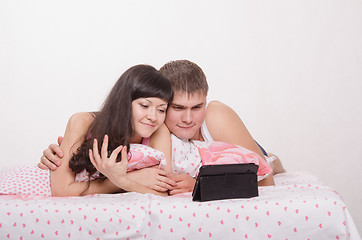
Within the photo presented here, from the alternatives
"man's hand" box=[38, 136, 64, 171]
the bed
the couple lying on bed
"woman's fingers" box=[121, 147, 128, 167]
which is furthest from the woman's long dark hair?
the bed

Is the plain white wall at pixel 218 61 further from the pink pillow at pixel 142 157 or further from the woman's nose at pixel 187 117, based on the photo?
the pink pillow at pixel 142 157

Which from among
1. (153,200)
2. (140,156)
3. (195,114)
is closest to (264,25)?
(195,114)

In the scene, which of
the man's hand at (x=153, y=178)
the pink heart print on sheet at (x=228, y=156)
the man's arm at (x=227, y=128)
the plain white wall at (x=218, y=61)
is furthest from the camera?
the plain white wall at (x=218, y=61)

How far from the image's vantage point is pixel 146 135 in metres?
2.38

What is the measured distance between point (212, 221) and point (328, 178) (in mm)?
2824

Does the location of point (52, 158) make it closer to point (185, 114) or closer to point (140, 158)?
point (140, 158)

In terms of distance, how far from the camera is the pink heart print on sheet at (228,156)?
2273 millimetres

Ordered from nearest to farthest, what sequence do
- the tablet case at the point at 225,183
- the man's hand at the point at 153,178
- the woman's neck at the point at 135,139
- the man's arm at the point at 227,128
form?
1. the tablet case at the point at 225,183
2. the man's hand at the point at 153,178
3. the woman's neck at the point at 135,139
4. the man's arm at the point at 227,128

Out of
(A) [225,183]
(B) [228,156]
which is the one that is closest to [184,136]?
(B) [228,156]

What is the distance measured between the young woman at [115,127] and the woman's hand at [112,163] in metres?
0.07

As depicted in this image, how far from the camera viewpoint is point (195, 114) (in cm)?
255

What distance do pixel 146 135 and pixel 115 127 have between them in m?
0.18

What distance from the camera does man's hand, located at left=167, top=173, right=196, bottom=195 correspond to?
221cm

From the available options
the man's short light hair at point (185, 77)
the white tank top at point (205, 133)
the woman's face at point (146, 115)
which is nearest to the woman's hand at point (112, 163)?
the woman's face at point (146, 115)
